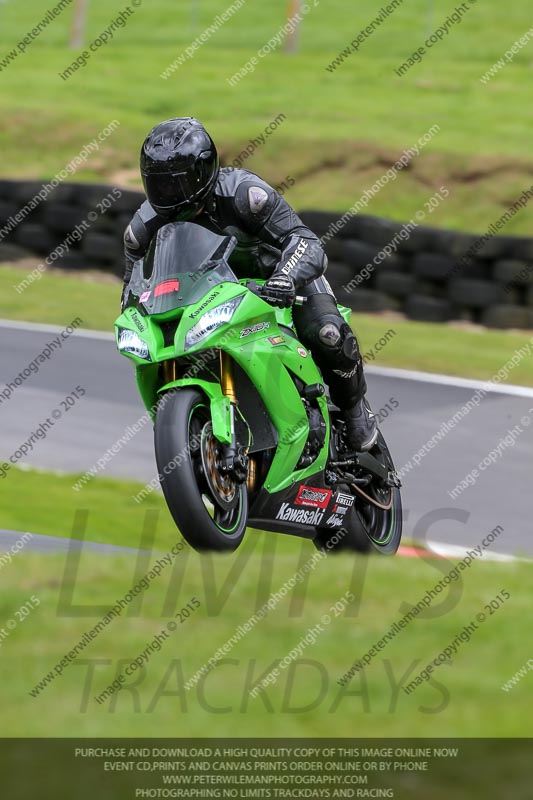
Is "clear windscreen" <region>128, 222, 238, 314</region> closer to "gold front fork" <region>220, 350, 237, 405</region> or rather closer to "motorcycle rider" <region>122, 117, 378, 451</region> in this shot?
"motorcycle rider" <region>122, 117, 378, 451</region>

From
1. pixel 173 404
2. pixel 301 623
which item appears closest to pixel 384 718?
pixel 301 623

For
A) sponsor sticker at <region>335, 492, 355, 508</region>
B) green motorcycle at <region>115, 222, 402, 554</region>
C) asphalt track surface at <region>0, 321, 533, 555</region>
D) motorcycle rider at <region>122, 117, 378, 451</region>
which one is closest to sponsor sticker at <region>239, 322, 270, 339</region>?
green motorcycle at <region>115, 222, 402, 554</region>

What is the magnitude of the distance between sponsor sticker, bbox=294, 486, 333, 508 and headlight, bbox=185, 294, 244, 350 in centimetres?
89

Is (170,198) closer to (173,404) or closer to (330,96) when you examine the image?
(173,404)

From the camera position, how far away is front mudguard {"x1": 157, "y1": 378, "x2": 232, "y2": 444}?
193 inches

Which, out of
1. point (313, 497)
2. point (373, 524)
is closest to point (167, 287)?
point (313, 497)

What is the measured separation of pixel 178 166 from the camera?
16.9 feet

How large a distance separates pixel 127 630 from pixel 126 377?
6.45m

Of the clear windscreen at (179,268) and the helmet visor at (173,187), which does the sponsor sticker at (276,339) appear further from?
the helmet visor at (173,187)

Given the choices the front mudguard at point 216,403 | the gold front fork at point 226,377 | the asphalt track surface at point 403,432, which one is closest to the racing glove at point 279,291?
the gold front fork at point 226,377

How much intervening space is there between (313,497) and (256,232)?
3.80 ft

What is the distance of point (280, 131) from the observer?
17031mm

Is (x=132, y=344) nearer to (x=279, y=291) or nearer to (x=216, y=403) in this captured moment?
(x=216, y=403)

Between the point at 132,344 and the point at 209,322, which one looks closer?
the point at 209,322
